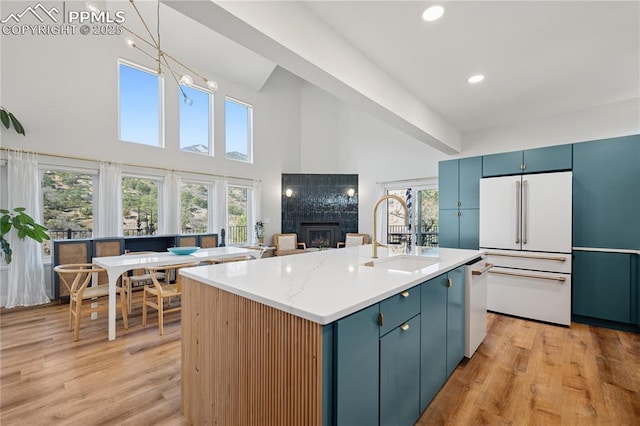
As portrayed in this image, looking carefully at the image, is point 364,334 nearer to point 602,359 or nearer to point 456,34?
point 456,34

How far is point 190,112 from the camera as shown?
5.66m

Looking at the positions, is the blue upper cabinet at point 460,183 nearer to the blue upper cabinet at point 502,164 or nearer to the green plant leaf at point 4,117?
the blue upper cabinet at point 502,164

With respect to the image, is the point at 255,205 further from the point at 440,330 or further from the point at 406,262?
the point at 440,330

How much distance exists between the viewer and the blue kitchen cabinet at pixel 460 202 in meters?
3.81

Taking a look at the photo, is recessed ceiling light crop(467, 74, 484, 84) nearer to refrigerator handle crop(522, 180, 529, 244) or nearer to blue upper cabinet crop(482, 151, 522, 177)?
blue upper cabinet crop(482, 151, 522, 177)

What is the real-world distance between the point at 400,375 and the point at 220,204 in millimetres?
5319

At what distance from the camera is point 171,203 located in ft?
17.0

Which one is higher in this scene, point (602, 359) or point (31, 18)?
point (31, 18)

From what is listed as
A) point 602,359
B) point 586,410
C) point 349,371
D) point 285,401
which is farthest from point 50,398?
point 602,359

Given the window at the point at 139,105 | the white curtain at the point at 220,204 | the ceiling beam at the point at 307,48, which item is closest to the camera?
the ceiling beam at the point at 307,48

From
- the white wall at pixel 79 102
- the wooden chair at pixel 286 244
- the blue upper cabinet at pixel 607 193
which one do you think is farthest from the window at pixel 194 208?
the blue upper cabinet at pixel 607 193

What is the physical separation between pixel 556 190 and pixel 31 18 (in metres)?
7.21

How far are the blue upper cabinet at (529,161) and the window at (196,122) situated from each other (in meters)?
5.18

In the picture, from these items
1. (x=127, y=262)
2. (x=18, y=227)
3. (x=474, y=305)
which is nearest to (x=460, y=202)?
(x=474, y=305)
